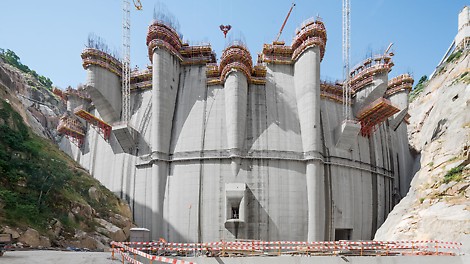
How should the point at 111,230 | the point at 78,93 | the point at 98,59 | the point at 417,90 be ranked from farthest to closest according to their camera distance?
1. the point at 417,90
2. the point at 78,93
3. the point at 98,59
4. the point at 111,230

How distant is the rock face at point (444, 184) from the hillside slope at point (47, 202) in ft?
90.8

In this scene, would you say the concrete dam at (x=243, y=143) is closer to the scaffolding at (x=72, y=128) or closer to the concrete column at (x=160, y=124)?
the concrete column at (x=160, y=124)

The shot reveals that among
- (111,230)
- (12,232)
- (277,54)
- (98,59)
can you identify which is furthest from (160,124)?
(12,232)

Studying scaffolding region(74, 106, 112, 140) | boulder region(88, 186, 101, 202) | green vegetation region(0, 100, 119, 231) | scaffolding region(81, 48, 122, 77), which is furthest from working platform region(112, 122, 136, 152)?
scaffolding region(81, 48, 122, 77)

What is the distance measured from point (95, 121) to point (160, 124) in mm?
11064

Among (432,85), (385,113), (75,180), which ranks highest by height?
(432,85)

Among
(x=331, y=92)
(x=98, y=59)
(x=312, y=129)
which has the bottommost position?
(x=312, y=129)

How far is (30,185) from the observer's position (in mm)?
24219

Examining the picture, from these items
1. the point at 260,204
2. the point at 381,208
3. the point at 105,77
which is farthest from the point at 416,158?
the point at 105,77

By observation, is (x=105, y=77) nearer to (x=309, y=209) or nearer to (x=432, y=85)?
(x=309, y=209)

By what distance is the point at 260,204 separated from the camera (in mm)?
31953

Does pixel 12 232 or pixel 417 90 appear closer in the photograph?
pixel 12 232

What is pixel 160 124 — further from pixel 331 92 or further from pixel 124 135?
pixel 331 92

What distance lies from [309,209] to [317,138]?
314 inches
